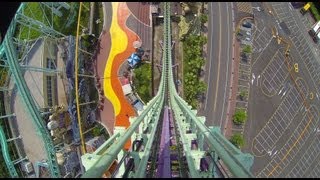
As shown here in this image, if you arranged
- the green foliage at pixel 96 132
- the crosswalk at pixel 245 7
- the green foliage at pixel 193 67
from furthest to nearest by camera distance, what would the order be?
the crosswalk at pixel 245 7
the green foliage at pixel 193 67
the green foliage at pixel 96 132

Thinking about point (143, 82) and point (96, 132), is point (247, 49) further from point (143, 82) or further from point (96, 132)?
point (96, 132)

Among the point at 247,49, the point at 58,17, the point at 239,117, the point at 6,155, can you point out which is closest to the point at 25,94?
the point at 6,155

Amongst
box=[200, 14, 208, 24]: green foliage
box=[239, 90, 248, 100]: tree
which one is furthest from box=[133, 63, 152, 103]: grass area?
box=[239, 90, 248, 100]: tree

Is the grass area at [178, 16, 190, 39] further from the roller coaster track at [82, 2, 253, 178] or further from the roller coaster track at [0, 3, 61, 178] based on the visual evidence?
the roller coaster track at [0, 3, 61, 178]

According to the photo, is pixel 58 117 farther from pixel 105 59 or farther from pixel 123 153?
pixel 123 153

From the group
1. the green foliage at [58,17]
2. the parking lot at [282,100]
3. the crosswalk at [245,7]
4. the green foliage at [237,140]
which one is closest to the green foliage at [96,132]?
the green foliage at [58,17]

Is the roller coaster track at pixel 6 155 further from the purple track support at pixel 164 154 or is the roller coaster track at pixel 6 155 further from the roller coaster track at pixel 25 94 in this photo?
the purple track support at pixel 164 154
